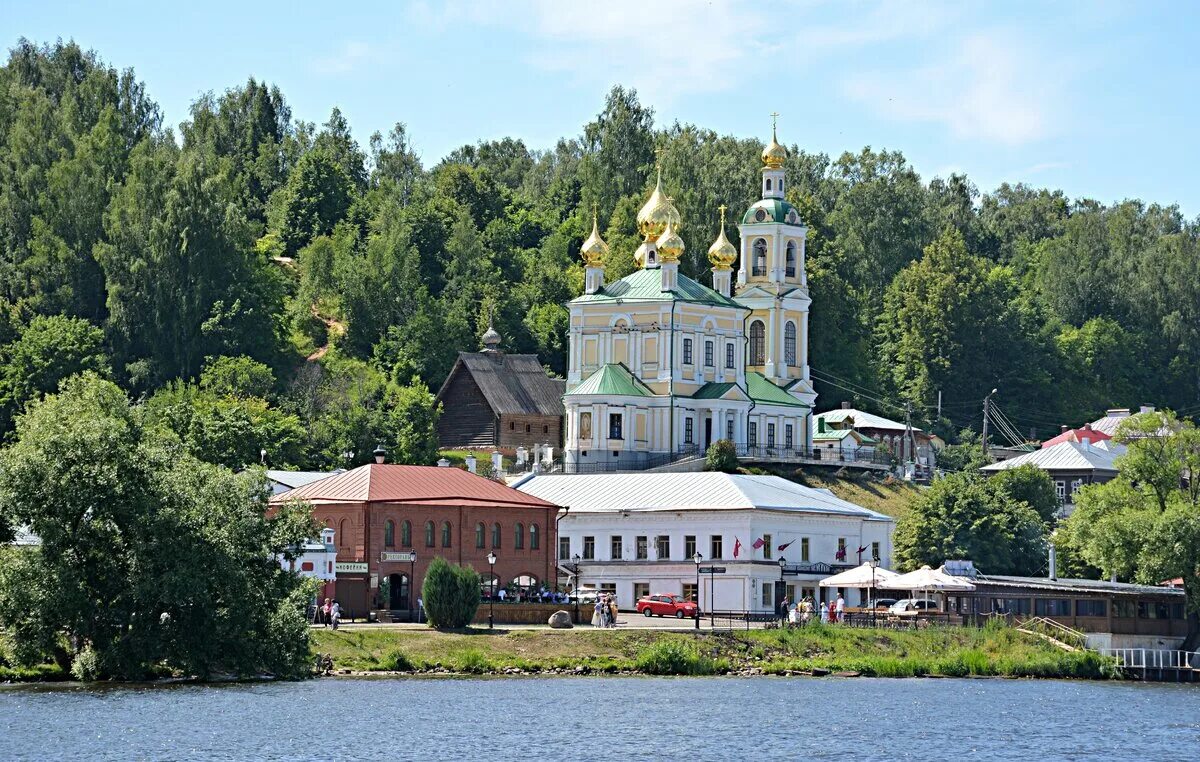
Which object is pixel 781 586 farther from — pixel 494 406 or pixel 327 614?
pixel 494 406

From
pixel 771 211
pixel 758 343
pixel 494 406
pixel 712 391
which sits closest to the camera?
pixel 712 391

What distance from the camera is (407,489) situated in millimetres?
89750

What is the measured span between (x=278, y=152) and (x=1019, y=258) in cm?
5490

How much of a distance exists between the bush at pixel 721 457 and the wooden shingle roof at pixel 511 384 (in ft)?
50.8

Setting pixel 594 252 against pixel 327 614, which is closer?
pixel 327 614

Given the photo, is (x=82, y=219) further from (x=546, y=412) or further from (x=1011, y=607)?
(x=1011, y=607)

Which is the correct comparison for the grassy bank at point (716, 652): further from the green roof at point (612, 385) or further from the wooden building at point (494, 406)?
the wooden building at point (494, 406)

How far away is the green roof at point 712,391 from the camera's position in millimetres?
120375

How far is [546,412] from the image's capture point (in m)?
129

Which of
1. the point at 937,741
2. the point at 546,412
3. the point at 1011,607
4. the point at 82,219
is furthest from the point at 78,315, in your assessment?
the point at 937,741

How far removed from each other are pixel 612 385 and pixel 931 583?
1388 inches

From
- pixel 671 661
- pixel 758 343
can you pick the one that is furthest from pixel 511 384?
pixel 671 661

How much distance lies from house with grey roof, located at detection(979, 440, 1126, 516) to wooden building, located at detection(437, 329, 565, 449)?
23.5m

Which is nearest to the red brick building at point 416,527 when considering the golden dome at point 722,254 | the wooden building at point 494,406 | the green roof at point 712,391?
the green roof at point 712,391
